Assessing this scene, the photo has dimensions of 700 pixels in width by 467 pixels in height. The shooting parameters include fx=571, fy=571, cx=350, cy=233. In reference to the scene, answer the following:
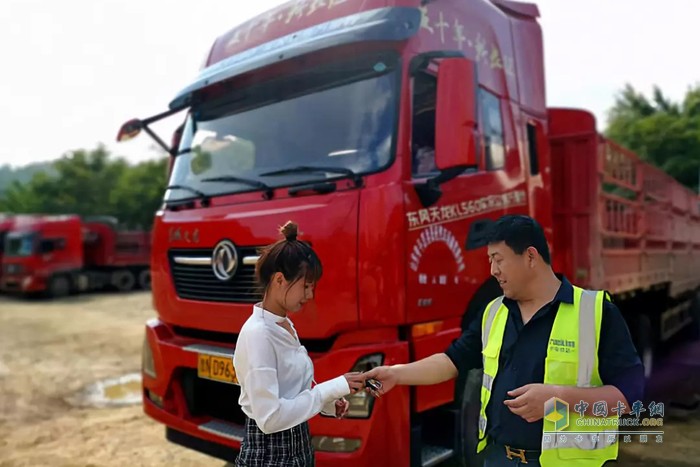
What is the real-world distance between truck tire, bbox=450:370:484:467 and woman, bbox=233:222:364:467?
125 cm

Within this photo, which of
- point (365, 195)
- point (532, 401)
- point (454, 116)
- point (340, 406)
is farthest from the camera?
point (365, 195)

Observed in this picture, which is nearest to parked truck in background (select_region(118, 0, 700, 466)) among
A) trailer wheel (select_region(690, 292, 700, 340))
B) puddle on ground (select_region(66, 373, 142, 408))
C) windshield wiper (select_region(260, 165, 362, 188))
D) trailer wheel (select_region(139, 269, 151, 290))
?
windshield wiper (select_region(260, 165, 362, 188))

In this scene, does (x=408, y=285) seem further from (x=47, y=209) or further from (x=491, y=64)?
(x=47, y=209)

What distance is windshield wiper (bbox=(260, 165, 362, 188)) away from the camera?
2689 mm

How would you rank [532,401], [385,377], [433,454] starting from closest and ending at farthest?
1. [532,401]
2. [385,377]
3. [433,454]

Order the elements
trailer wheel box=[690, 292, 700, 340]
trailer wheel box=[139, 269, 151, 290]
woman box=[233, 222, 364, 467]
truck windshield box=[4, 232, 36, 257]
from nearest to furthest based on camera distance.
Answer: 1. woman box=[233, 222, 364, 467]
2. trailer wheel box=[690, 292, 700, 340]
3. truck windshield box=[4, 232, 36, 257]
4. trailer wheel box=[139, 269, 151, 290]

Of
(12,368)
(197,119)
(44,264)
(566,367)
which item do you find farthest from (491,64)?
(44,264)

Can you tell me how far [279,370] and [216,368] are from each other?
133cm

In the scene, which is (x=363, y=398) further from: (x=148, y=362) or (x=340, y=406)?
(x=148, y=362)

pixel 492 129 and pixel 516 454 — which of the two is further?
pixel 492 129

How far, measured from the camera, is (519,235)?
5.49 ft

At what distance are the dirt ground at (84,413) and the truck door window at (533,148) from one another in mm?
1988

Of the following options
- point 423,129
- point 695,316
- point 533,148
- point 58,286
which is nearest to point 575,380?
point 423,129

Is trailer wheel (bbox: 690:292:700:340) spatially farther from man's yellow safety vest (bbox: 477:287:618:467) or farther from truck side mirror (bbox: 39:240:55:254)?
truck side mirror (bbox: 39:240:55:254)
